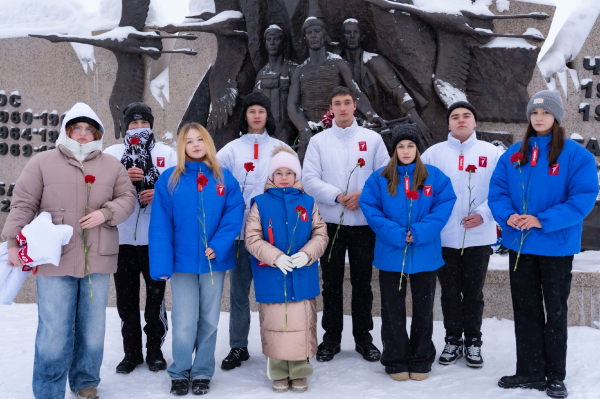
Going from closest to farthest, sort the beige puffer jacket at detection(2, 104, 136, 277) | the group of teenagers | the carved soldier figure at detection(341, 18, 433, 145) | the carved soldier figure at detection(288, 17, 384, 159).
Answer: the beige puffer jacket at detection(2, 104, 136, 277) < the group of teenagers < the carved soldier figure at detection(288, 17, 384, 159) < the carved soldier figure at detection(341, 18, 433, 145)

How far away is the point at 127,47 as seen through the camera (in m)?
6.12

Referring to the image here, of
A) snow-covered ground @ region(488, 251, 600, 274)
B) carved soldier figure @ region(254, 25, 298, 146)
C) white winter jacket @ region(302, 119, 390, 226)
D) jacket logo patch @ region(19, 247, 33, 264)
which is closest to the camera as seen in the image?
jacket logo patch @ region(19, 247, 33, 264)

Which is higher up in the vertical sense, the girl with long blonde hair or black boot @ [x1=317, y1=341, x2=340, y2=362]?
the girl with long blonde hair

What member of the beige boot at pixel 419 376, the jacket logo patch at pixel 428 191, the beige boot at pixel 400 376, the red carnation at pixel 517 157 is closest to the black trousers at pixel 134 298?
the beige boot at pixel 400 376

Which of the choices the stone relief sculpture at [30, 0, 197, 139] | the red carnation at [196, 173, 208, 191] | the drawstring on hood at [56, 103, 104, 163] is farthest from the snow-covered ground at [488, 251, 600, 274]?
the stone relief sculpture at [30, 0, 197, 139]

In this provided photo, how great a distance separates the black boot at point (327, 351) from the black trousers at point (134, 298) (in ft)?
3.61

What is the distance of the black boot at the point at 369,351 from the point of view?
3311 mm

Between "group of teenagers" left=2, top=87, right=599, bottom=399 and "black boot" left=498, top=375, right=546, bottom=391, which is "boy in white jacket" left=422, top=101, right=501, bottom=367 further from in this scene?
"black boot" left=498, top=375, right=546, bottom=391

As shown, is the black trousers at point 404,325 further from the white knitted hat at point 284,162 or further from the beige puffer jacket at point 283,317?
the white knitted hat at point 284,162

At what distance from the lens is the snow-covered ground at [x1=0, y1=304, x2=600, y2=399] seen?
110 inches

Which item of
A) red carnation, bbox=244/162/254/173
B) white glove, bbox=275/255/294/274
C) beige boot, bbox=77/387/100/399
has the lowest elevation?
beige boot, bbox=77/387/100/399

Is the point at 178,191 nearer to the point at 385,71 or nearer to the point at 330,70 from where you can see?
the point at 330,70

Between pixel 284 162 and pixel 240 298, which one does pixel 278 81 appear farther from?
pixel 240 298

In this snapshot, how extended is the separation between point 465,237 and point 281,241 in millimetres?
1252
